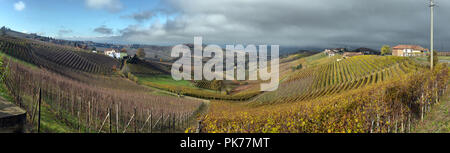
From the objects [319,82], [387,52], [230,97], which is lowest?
[230,97]

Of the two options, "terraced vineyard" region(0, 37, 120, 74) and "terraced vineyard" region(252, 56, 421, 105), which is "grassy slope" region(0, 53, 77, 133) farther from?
"terraced vineyard" region(252, 56, 421, 105)

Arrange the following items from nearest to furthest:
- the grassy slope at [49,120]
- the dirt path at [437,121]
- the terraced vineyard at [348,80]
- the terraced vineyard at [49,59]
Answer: the grassy slope at [49,120]
the dirt path at [437,121]
the terraced vineyard at [49,59]
the terraced vineyard at [348,80]

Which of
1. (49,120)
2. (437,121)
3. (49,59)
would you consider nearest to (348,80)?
(437,121)

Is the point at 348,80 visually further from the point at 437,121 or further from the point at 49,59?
the point at 49,59

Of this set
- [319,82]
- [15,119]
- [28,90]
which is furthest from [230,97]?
[15,119]

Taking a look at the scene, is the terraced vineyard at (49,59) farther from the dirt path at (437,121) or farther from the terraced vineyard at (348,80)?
the dirt path at (437,121)

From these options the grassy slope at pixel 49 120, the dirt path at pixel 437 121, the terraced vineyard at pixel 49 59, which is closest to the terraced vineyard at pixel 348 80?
the dirt path at pixel 437 121

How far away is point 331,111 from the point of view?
29.9 ft

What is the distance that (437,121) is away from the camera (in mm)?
9094

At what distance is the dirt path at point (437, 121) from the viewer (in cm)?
821
